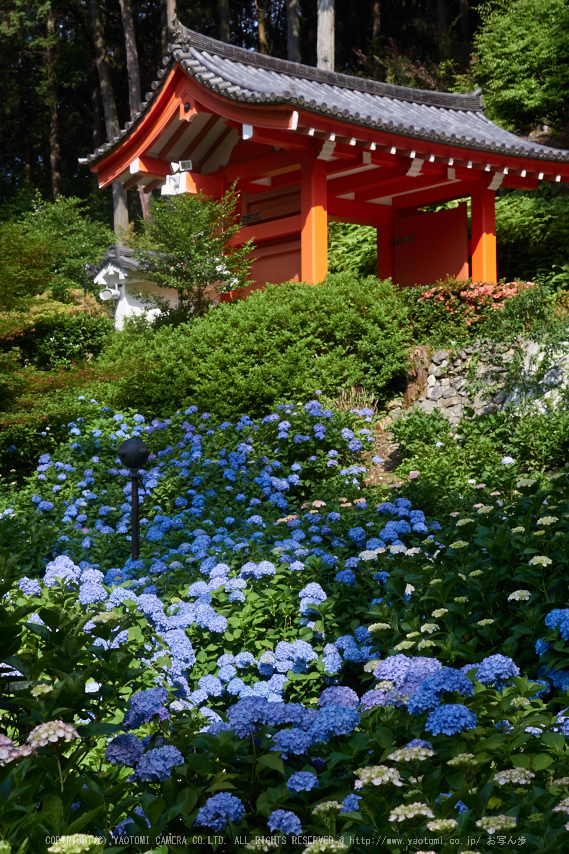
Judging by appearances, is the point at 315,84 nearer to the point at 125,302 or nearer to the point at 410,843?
the point at 125,302

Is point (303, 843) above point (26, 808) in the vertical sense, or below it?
below

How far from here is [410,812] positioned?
6.19ft

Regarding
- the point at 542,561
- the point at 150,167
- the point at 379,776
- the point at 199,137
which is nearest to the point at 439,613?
the point at 542,561

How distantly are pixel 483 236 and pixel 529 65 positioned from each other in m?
6.37

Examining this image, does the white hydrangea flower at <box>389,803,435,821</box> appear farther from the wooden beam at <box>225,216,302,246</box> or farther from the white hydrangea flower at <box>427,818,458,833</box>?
the wooden beam at <box>225,216,302,246</box>

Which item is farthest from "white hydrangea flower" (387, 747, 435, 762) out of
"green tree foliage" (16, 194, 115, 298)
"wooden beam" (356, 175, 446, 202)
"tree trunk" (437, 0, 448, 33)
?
"tree trunk" (437, 0, 448, 33)

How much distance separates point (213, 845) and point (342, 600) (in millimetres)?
2141

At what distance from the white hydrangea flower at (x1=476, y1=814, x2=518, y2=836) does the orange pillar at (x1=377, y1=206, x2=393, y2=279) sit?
12.6 meters

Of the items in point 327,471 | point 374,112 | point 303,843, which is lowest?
point 327,471

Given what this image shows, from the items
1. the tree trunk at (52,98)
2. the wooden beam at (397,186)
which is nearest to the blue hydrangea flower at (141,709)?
the wooden beam at (397,186)

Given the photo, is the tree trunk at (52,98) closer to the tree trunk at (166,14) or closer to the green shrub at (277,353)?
the tree trunk at (166,14)

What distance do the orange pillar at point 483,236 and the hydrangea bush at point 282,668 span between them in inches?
251

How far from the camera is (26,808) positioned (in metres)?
1.83

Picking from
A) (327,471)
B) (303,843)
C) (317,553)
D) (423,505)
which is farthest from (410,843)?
(327,471)
